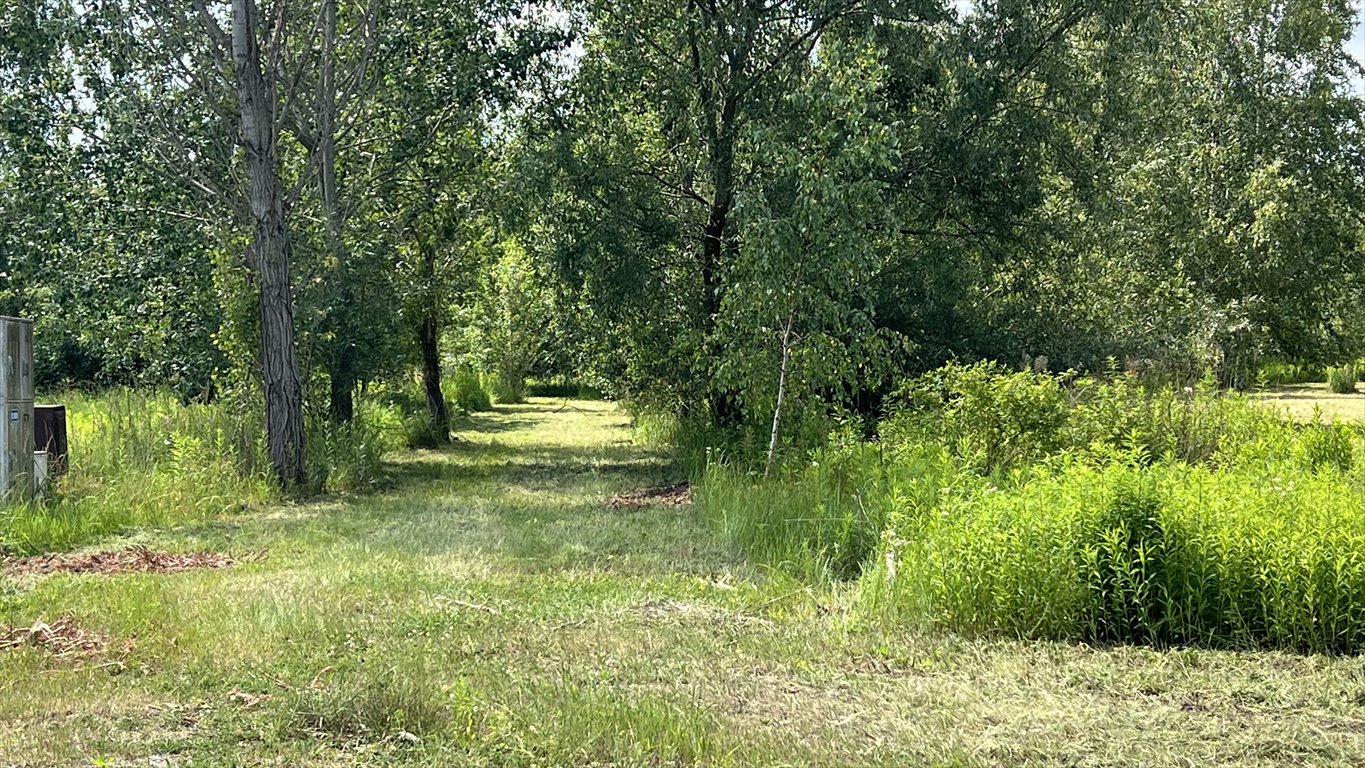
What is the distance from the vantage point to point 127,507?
916 centimetres

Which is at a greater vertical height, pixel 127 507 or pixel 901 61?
pixel 901 61

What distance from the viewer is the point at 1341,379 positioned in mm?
31281

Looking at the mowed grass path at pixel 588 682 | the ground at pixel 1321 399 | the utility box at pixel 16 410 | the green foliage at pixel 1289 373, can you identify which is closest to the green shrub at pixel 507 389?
the green foliage at pixel 1289 373

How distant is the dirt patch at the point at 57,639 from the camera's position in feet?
16.6

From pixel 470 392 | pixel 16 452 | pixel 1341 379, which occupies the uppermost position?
pixel 16 452

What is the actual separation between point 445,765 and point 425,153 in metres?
12.3

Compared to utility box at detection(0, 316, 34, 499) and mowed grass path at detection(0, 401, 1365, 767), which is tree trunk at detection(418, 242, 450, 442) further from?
mowed grass path at detection(0, 401, 1365, 767)

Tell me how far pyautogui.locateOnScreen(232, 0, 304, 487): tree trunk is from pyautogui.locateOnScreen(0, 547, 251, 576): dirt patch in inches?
138

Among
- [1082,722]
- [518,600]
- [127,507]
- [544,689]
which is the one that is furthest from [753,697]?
[127,507]

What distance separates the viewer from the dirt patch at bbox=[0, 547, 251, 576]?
23.3 feet

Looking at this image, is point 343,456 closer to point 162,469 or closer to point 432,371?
point 162,469

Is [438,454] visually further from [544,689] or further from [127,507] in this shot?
[544,689]

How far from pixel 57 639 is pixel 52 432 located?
5629 millimetres

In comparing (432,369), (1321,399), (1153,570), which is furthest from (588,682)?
(1321,399)
